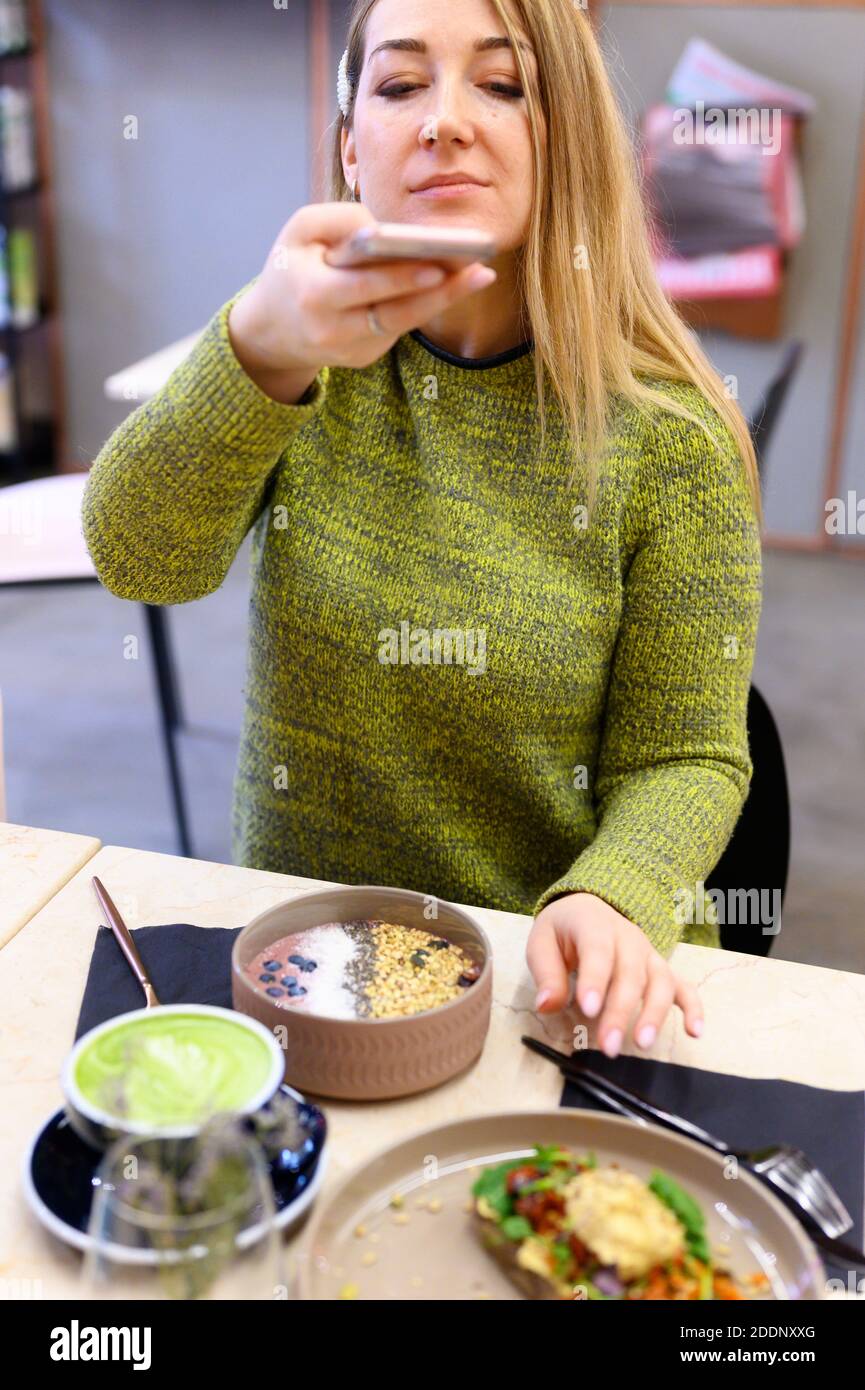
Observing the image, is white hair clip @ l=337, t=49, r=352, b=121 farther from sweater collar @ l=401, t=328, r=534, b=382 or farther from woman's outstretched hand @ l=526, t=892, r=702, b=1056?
woman's outstretched hand @ l=526, t=892, r=702, b=1056

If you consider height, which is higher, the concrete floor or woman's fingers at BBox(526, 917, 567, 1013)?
woman's fingers at BBox(526, 917, 567, 1013)

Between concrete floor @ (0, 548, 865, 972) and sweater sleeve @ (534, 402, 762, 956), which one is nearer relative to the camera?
sweater sleeve @ (534, 402, 762, 956)

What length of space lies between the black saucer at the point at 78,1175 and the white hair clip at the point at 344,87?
88 cm

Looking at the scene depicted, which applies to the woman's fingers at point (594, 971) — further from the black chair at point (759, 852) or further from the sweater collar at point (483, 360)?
the sweater collar at point (483, 360)

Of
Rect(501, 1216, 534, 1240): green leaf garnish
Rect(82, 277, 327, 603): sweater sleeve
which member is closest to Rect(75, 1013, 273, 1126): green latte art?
Rect(501, 1216, 534, 1240): green leaf garnish

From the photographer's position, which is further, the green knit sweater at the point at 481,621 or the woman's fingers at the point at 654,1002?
the green knit sweater at the point at 481,621

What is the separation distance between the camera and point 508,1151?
75cm

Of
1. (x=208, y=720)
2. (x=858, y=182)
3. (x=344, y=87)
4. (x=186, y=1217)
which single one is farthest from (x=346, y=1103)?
(x=858, y=182)

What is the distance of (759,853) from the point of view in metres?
1.29

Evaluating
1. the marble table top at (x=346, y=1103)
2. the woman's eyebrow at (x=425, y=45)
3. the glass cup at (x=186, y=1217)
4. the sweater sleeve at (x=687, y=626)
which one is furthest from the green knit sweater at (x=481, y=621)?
the glass cup at (x=186, y=1217)

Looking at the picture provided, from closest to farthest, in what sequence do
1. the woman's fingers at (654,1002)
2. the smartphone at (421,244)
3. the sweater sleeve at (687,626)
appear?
the smartphone at (421,244) → the woman's fingers at (654,1002) → the sweater sleeve at (687,626)

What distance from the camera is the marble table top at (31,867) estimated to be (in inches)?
40.0

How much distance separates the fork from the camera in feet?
2.45

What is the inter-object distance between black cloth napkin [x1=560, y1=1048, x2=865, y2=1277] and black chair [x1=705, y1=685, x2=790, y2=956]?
1.33ft
